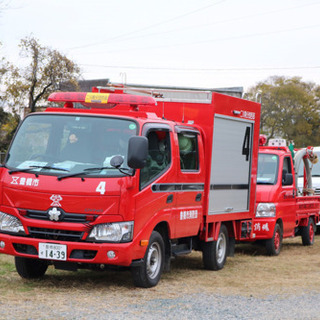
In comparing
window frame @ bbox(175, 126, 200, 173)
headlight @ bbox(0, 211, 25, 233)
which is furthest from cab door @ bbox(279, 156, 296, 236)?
headlight @ bbox(0, 211, 25, 233)

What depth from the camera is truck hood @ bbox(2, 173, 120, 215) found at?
26.5 ft

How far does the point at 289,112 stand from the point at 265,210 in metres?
59.4

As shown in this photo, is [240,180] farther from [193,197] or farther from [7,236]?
[7,236]

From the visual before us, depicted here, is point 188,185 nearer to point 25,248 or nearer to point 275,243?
point 25,248

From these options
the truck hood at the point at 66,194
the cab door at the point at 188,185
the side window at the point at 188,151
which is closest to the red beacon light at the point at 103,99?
the cab door at the point at 188,185

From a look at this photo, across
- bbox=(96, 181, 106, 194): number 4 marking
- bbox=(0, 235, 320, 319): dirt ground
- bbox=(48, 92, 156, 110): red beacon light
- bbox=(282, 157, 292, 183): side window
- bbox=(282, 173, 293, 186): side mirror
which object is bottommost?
bbox=(0, 235, 320, 319): dirt ground

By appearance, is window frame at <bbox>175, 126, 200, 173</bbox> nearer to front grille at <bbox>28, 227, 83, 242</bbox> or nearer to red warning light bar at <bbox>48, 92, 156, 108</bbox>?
red warning light bar at <bbox>48, 92, 156, 108</bbox>

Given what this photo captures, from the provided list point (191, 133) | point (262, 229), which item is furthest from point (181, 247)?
point (262, 229)

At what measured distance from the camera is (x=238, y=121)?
1157 centimetres

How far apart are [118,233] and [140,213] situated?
41 centimetres

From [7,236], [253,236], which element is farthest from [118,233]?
[253,236]

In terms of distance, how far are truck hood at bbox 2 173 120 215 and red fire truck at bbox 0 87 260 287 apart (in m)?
0.01

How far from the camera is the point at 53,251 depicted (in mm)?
8133

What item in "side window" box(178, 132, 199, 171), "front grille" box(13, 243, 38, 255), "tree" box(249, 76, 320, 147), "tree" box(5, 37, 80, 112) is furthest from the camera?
"tree" box(249, 76, 320, 147)
